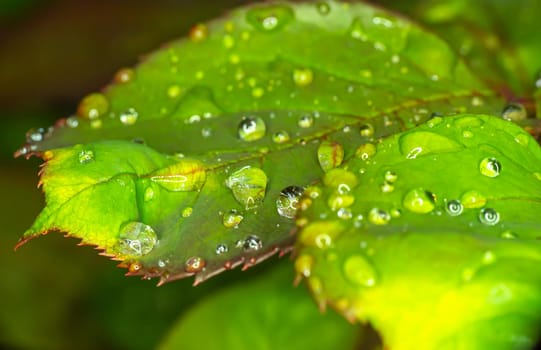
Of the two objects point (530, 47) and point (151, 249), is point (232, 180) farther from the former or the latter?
point (530, 47)

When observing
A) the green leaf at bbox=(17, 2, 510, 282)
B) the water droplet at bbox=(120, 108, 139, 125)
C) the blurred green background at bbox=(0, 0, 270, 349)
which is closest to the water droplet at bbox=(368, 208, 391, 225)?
the green leaf at bbox=(17, 2, 510, 282)

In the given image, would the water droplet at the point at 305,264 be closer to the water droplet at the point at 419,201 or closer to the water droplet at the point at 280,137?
the water droplet at the point at 419,201

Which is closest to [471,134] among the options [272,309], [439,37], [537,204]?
[537,204]

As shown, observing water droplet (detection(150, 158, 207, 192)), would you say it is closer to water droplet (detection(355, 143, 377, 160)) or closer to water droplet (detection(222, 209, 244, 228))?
water droplet (detection(222, 209, 244, 228))

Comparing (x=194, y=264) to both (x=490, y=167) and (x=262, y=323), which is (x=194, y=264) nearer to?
(x=490, y=167)

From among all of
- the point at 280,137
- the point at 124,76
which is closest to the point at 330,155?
the point at 280,137

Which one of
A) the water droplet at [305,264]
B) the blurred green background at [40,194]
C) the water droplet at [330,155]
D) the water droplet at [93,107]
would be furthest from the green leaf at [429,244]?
the blurred green background at [40,194]
